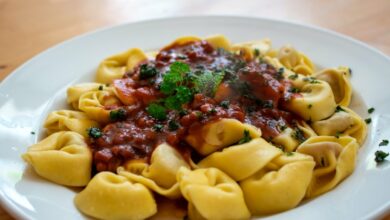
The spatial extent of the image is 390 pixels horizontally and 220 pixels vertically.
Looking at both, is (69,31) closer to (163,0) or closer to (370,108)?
(163,0)

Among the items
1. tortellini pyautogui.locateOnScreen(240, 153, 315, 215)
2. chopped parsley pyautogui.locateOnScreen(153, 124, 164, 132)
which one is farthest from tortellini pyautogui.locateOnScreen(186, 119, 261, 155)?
tortellini pyautogui.locateOnScreen(240, 153, 315, 215)

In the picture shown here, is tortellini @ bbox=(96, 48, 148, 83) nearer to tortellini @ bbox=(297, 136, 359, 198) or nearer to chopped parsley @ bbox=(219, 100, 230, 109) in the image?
chopped parsley @ bbox=(219, 100, 230, 109)

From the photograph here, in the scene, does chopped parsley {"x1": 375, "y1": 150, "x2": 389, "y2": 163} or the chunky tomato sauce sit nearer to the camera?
chopped parsley {"x1": 375, "y1": 150, "x2": 389, "y2": 163}

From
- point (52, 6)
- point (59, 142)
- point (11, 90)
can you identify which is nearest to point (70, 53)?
point (11, 90)

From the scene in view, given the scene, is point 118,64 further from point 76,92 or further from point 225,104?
point 225,104

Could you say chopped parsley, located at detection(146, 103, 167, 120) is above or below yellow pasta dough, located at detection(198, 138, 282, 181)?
above

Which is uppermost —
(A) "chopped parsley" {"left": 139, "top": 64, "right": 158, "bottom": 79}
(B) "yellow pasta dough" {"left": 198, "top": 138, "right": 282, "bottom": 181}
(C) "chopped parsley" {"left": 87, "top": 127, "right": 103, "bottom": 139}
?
(A) "chopped parsley" {"left": 139, "top": 64, "right": 158, "bottom": 79}

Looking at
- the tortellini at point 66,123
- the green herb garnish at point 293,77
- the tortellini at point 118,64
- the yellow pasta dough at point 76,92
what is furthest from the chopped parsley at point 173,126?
the green herb garnish at point 293,77
